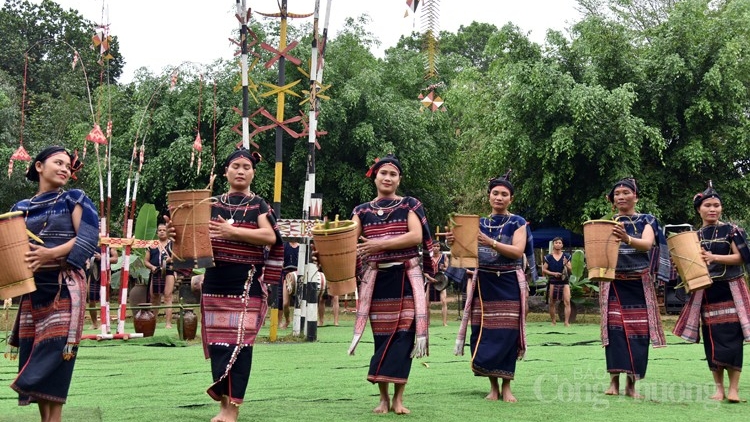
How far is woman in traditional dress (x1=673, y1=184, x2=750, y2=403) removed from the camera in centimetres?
760

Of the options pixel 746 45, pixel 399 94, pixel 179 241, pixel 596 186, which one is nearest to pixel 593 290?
pixel 596 186

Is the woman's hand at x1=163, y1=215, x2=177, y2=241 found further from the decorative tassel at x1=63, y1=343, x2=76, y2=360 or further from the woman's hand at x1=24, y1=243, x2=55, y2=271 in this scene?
the decorative tassel at x1=63, y1=343, x2=76, y2=360

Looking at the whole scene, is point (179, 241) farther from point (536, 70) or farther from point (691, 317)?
point (536, 70)

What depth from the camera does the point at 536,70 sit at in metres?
20.6

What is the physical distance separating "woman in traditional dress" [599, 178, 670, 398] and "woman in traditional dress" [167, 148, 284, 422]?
115 inches

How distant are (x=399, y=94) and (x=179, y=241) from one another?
21.1 metres

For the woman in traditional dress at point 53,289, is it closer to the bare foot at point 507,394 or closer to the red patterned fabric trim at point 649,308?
the bare foot at point 507,394

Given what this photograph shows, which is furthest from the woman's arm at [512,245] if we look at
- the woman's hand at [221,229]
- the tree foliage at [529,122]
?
the tree foliage at [529,122]

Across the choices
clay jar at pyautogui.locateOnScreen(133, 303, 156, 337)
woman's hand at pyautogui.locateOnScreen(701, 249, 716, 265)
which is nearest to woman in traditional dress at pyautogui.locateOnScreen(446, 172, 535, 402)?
woman's hand at pyautogui.locateOnScreen(701, 249, 716, 265)

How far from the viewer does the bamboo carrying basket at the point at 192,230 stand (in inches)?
225

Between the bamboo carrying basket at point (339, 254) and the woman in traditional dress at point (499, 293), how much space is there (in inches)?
55.9

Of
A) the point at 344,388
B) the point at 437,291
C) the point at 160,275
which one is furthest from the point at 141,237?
the point at 344,388

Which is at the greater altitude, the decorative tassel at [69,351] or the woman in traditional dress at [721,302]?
the woman in traditional dress at [721,302]

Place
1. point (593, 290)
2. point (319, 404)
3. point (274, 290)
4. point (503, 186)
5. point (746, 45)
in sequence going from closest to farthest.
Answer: point (319, 404), point (503, 186), point (274, 290), point (593, 290), point (746, 45)
